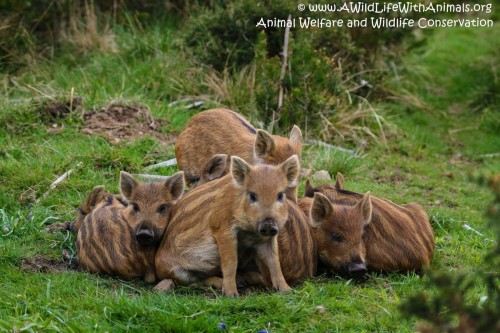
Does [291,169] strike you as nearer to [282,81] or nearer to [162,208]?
[162,208]

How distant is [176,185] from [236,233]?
1.02 meters

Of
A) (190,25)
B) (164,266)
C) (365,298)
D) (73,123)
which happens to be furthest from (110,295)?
(190,25)

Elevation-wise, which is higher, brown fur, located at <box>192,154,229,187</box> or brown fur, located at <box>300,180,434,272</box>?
brown fur, located at <box>192,154,229,187</box>

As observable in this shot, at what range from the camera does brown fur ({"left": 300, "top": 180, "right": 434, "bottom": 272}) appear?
22.2 feet

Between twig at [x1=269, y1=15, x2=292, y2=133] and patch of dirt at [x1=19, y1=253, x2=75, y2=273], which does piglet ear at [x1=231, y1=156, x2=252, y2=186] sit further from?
twig at [x1=269, y1=15, x2=292, y2=133]

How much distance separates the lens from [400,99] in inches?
553

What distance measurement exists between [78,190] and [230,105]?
3.60 meters

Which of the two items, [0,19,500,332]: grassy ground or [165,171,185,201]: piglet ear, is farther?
[165,171,185,201]: piglet ear

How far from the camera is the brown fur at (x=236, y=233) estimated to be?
616 cm

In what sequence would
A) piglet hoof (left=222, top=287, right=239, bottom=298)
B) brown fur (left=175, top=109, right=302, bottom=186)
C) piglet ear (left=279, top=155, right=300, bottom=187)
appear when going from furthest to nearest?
1. brown fur (left=175, top=109, right=302, bottom=186)
2. piglet ear (left=279, top=155, right=300, bottom=187)
3. piglet hoof (left=222, top=287, right=239, bottom=298)

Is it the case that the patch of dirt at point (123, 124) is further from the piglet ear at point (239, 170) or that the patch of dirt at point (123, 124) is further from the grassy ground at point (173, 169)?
the piglet ear at point (239, 170)

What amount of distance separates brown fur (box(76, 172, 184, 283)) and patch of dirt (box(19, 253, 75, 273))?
0.64 feet

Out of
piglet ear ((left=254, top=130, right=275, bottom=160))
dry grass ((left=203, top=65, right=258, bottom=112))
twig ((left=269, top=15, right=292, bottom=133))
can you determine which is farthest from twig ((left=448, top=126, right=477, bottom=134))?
piglet ear ((left=254, top=130, right=275, bottom=160))

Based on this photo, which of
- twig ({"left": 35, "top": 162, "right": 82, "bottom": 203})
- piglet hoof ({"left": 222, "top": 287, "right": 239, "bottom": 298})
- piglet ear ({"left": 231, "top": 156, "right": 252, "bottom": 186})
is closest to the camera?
piglet hoof ({"left": 222, "top": 287, "right": 239, "bottom": 298})
